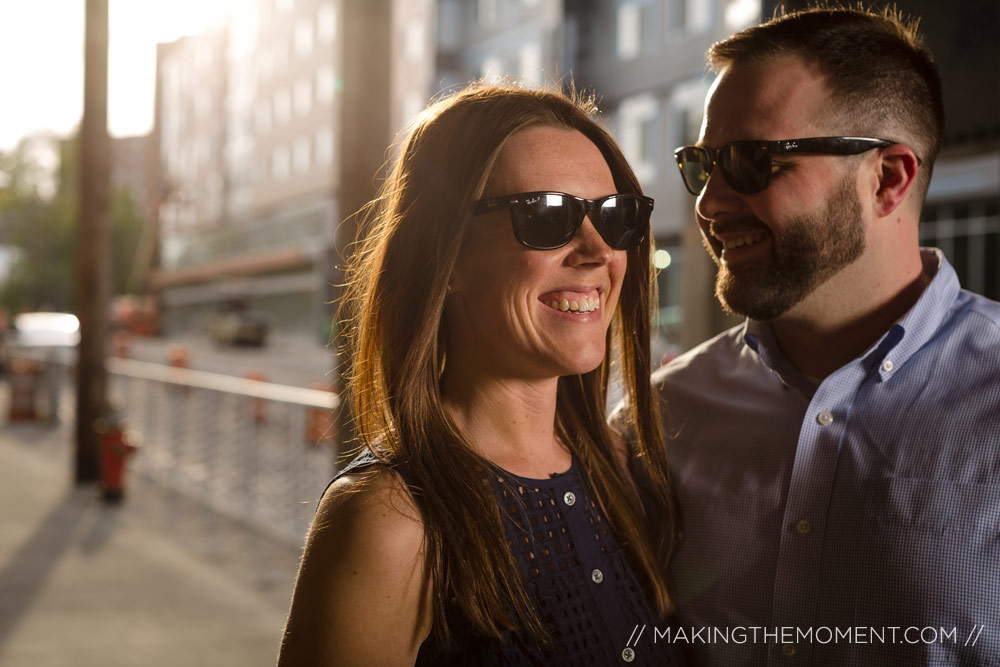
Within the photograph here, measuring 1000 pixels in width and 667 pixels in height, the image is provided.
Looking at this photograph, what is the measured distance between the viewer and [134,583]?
6727 mm

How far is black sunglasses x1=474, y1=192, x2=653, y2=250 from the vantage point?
6.25ft

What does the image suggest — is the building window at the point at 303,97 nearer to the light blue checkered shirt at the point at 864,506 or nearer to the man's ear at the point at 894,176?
the man's ear at the point at 894,176

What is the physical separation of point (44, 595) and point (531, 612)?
5.54 metres

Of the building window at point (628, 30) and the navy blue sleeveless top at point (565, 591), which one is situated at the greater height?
the building window at point (628, 30)

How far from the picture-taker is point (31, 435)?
1548cm

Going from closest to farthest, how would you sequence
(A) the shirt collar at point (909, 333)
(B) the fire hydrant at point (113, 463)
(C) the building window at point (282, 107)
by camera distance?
(A) the shirt collar at point (909, 333), (B) the fire hydrant at point (113, 463), (C) the building window at point (282, 107)

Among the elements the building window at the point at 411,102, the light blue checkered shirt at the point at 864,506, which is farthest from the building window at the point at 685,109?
the light blue checkered shirt at the point at 864,506

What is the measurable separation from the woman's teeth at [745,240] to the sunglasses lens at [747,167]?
0.35 ft

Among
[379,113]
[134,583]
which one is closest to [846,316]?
[379,113]

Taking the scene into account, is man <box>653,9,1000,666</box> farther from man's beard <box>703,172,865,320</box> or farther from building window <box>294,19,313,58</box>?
building window <box>294,19,313,58</box>

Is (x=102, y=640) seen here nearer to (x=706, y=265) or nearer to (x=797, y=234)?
(x=706, y=265)

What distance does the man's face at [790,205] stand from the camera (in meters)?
2.34

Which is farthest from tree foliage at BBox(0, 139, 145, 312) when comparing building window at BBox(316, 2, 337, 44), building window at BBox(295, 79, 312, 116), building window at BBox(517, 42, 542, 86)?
building window at BBox(517, 42, 542, 86)

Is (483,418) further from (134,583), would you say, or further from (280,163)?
(280,163)
